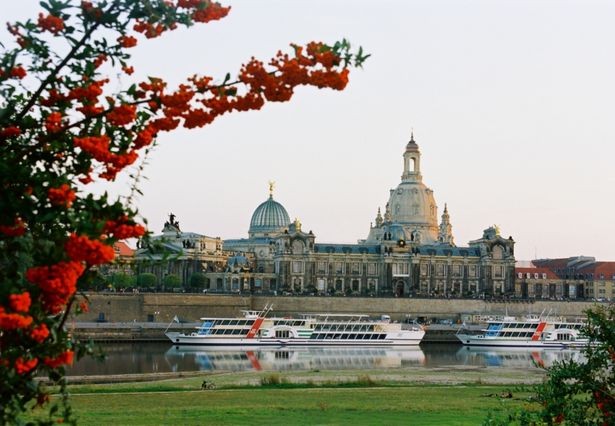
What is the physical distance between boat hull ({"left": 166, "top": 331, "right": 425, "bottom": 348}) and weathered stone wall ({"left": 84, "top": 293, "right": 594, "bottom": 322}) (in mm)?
14688

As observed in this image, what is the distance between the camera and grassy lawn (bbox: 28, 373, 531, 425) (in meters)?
22.0

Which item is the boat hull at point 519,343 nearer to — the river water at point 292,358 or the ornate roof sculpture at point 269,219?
the river water at point 292,358

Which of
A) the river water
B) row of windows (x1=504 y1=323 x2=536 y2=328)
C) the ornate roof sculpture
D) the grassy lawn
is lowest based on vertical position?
the grassy lawn

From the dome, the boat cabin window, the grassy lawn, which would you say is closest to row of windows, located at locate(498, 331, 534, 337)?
the boat cabin window

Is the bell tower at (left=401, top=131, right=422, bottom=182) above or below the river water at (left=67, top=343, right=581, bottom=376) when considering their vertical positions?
above

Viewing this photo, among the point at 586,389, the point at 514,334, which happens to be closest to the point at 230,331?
the point at 514,334

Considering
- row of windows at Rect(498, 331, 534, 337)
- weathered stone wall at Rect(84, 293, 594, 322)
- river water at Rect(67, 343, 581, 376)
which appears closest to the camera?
river water at Rect(67, 343, 581, 376)

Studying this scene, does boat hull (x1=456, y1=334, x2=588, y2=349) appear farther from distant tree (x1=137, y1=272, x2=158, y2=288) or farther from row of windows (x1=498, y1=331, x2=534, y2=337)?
distant tree (x1=137, y1=272, x2=158, y2=288)

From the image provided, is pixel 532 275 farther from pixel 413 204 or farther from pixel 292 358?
pixel 292 358

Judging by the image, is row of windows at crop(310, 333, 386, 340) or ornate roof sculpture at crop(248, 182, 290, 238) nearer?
row of windows at crop(310, 333, 386, 340)

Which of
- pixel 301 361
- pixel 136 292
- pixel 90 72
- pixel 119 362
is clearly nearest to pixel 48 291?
pixel 90 72

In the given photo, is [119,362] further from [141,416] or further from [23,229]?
[23,229]

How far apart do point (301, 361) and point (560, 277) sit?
77540mm

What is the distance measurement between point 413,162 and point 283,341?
249 feet
